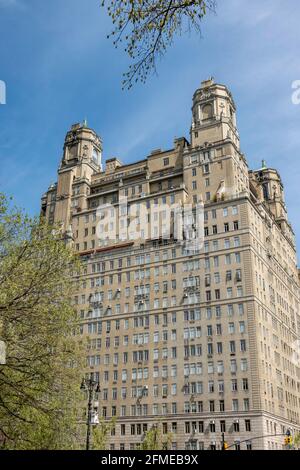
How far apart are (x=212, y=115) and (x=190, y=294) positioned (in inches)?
1285

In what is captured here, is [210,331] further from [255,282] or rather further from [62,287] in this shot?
[62,287]

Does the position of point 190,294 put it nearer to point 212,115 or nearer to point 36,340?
point 212,115

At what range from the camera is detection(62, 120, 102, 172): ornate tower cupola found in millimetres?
100812

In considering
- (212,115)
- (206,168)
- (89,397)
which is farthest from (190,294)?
(89,397)

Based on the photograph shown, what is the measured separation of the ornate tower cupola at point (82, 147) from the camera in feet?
331

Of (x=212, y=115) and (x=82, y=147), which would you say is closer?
(x=212, y=115)

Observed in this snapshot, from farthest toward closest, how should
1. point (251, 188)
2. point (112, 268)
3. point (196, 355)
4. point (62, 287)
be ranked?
point (251, 188)
point (112, 268)
point (196, 355)
point (62, 287)

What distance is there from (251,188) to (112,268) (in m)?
30.9

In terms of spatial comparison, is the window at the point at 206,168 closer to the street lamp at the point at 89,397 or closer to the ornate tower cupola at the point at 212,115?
the ornate tower cupola at the point at 212,115

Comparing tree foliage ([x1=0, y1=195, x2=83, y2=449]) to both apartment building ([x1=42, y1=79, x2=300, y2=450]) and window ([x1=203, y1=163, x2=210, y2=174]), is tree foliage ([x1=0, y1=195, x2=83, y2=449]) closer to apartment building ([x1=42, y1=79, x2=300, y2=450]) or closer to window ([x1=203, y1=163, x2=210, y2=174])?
apartment building ([x1=42, y1=79, x2=300, y2=450])

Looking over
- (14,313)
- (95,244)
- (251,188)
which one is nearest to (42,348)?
(14,313)

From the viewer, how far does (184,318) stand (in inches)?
2987

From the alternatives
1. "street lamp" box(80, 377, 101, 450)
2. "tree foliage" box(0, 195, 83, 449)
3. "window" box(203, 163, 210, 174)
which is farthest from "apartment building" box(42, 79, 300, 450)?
"tree foliage" box(0, 195, 83, 449)

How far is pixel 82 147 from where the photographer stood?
332 feet
